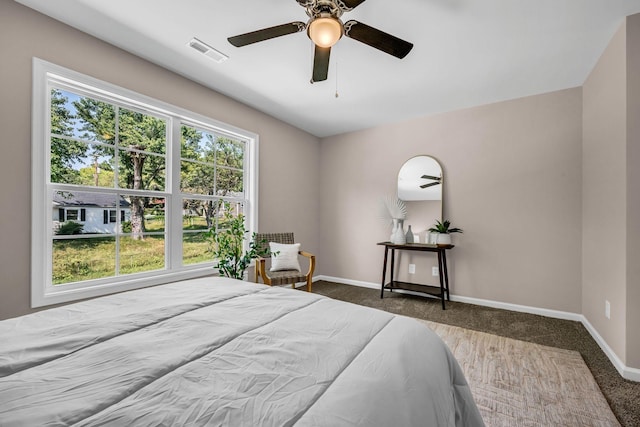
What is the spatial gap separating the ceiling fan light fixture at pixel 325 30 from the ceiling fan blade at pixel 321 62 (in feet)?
0.39

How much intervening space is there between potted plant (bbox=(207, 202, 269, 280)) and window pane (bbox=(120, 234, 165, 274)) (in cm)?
50

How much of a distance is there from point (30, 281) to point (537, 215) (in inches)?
186

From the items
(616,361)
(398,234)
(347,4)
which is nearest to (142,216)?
(347,4)

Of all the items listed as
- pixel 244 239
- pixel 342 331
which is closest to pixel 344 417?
pixel 342 331

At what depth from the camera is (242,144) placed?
3762 mm

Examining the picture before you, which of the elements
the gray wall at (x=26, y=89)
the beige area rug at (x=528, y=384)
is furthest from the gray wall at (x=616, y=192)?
the gray wall at (x=26, y=89)

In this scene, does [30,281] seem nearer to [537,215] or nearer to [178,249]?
[178,249]

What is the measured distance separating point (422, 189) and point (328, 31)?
280cm

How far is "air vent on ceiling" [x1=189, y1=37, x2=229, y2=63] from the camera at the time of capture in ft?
7.71

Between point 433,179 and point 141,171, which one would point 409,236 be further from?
point 141,171

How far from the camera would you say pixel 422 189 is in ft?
13.0

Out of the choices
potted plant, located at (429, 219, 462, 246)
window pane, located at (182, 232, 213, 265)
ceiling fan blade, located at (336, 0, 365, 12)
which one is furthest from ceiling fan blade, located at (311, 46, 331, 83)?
potted plant, located at (429, 219, 462, 246)

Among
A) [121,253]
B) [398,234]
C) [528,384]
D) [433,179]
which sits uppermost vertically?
[433,179]

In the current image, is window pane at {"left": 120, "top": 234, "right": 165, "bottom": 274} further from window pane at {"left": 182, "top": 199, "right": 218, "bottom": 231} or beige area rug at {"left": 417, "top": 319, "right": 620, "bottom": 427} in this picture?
beige area rug at {"left": 417, "top": 319, "right": 620, "bottom": 427}
